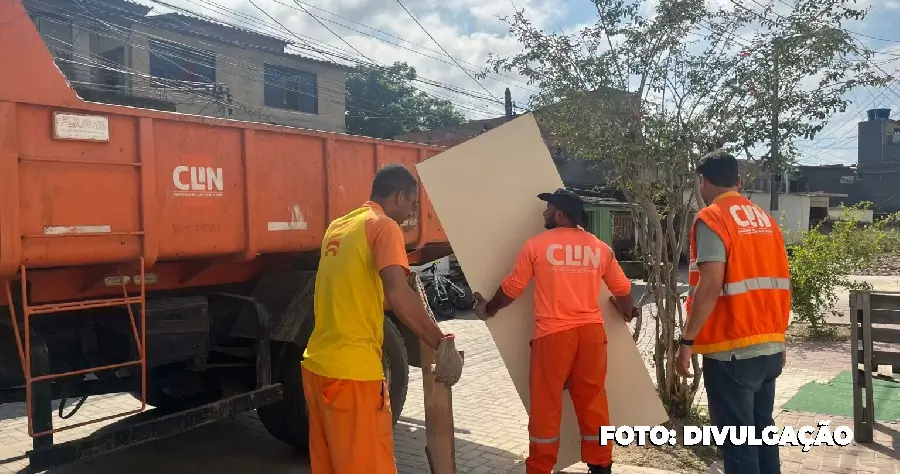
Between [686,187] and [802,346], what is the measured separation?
16.8 feet

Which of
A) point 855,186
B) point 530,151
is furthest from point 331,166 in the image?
point 855,186

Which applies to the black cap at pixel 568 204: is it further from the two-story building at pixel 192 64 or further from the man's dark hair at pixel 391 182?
the two-story building at pixel 192 64

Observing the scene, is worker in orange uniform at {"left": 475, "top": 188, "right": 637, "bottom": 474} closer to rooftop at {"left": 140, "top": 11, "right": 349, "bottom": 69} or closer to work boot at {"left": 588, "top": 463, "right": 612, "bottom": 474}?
work boot at {"left": 588, "top": 463, "right": 612, "bottom": 474}

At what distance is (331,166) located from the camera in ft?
16.6

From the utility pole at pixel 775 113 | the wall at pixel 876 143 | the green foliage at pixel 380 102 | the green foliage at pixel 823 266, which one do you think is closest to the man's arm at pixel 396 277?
the utility pole at pixel 775 113

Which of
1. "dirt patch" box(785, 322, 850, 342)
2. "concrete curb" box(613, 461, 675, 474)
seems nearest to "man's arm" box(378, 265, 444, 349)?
"concrete curb" box(613, 461, 675, 474)

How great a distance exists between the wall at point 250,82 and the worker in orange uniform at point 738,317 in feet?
55.1

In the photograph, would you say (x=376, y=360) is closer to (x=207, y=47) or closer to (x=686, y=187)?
(x=686, y=187)

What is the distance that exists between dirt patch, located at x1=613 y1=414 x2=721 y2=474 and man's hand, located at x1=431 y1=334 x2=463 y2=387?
6.96 ft

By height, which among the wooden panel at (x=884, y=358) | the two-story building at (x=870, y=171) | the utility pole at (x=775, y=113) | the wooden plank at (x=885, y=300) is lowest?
the wooden panel at (x=884, y=358)

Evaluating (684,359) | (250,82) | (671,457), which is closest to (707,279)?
(684,359)

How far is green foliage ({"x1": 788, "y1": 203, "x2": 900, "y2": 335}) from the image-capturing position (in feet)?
31.4

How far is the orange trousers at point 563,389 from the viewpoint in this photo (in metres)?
3.92

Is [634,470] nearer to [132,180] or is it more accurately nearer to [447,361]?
[447,361]
